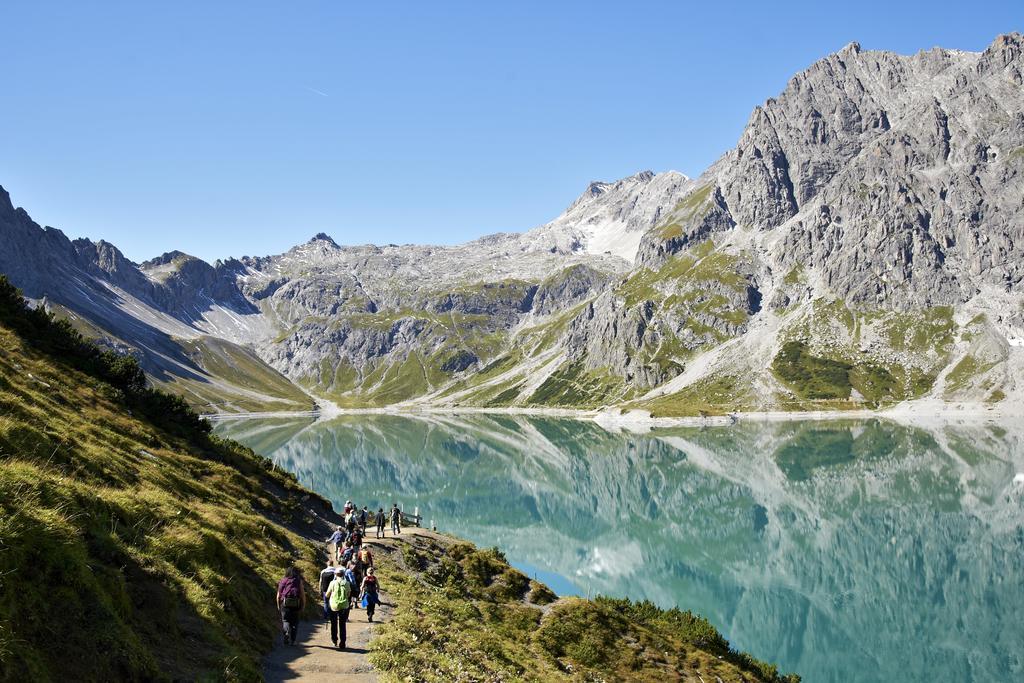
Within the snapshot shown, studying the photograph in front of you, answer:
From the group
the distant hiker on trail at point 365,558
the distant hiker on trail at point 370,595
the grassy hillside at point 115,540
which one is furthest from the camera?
the distant hiker on trail at point 365,558

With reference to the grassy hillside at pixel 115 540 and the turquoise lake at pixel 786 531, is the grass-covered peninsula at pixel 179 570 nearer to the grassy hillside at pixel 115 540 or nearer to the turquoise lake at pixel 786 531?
the grassy hillside at pixel 115 540

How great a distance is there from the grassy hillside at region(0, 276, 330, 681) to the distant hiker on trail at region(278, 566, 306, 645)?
866 mm

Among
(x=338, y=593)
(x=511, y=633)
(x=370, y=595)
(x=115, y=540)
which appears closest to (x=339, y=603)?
(x=338, y=593)

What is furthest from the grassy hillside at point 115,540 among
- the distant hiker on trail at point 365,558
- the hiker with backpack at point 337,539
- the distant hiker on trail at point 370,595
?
the distant hiker on trail at point 365,558

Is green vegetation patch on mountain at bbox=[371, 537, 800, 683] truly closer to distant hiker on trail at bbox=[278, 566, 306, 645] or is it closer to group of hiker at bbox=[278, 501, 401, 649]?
group of hiker at bbox=[278, 501, 401, 649]

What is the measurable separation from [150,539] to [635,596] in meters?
60.9

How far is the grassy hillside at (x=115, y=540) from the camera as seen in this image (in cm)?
1301

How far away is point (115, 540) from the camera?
18.3m

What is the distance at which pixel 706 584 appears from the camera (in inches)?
2953

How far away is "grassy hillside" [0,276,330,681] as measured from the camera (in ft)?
42.7

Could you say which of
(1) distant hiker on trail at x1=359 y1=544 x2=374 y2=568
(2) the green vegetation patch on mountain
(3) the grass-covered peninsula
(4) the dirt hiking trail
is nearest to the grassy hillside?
(3) the grass-covered peninsula

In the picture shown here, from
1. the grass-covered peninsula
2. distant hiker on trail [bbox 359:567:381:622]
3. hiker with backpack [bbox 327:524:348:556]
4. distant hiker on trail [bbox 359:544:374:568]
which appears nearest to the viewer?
the grass-covered peninsula

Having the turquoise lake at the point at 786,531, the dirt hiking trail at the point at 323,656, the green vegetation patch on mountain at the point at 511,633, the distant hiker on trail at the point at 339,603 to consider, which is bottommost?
the dirt hiking trail at the point at 323,656

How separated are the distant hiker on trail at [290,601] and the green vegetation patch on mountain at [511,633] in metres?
2.86
